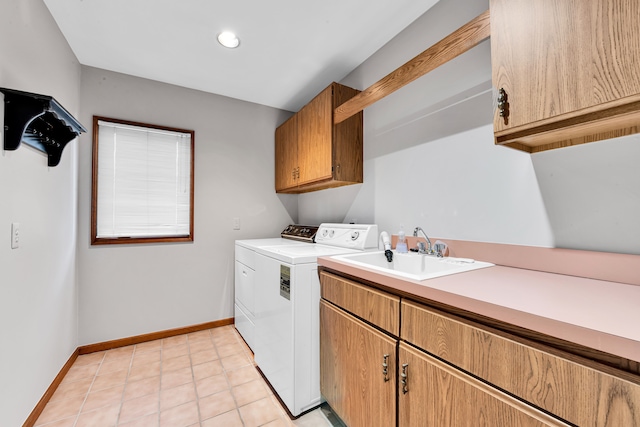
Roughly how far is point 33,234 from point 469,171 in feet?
7.90

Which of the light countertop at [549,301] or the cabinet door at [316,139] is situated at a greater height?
the cabinet door at [316,139]

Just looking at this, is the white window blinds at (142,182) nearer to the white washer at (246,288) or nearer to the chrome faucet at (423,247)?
the white washer at (246,288)

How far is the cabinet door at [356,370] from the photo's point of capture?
43.5 inches

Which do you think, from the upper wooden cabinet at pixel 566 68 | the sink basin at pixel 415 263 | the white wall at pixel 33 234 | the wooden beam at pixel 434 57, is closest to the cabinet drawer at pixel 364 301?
the sink basin at pixel 415 263

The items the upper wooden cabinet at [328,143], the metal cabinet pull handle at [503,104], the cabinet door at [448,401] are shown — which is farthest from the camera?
the upper wooden cabinet at [328,143]

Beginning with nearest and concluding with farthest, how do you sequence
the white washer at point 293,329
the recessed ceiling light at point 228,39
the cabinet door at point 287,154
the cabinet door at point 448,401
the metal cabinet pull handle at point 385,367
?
the cabinet door at point 448,401 → the metal cabinet pull handle at point 385,367 → the white washer at point 293,329 → the recessed ceiling light at point 228,39 → the cabinet door at point 287,154

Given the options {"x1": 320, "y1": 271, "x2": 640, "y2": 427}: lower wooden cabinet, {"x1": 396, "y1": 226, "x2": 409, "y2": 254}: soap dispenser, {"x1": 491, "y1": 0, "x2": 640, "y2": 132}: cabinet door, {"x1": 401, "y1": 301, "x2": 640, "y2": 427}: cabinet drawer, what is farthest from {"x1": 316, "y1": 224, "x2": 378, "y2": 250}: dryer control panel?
{"x1": 491, "y1": 0, "x2": 640, "y2": 132}: cabinet door

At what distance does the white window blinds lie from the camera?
2.33 m

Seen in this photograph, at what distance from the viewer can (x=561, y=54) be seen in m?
0.85

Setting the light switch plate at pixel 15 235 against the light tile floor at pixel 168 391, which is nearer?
the light switch plate at pixel 15 235

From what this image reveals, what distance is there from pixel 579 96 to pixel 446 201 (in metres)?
0.81

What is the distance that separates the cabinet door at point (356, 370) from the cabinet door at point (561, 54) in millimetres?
1013

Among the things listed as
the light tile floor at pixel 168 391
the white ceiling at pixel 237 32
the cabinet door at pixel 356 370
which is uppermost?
the white ceiling at pixel 237 32

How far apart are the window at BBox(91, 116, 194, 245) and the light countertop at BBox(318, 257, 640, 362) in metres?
2.16
